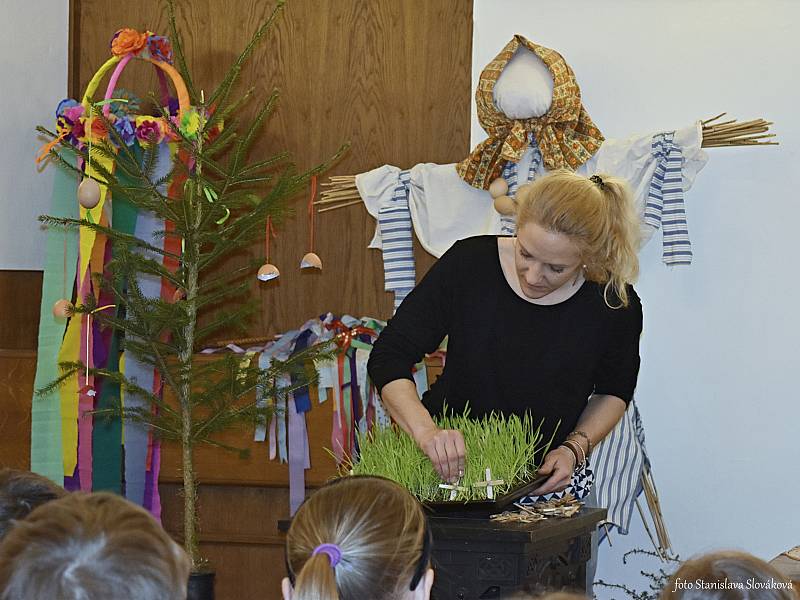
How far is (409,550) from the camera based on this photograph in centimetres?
142

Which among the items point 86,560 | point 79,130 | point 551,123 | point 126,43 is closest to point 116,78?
point 126,43

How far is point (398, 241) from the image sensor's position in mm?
3836

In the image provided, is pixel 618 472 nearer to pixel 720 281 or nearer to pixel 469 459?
pixel 720 281

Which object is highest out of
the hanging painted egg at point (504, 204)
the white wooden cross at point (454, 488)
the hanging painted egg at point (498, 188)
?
the hanging painted egg at point (498, 188)

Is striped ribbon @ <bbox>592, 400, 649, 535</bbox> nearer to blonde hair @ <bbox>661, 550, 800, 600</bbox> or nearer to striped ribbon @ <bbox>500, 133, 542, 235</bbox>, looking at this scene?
striped ribbon @ <bbox>500, 133, 542, 235</bbox>

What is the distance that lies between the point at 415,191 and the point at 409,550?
256 cm

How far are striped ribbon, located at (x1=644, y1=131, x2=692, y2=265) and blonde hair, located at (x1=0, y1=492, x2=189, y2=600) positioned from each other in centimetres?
264

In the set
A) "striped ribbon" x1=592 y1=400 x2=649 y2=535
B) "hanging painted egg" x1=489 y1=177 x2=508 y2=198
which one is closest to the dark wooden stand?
"striped ribbon" x1=592 y1=400 x2=649 y2=535

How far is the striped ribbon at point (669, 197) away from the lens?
3508 millimetres

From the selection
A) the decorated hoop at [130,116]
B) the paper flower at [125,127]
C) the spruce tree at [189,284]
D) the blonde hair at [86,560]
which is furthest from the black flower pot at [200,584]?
the blonde hair at [86,560]

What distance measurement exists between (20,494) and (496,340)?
1.21 m

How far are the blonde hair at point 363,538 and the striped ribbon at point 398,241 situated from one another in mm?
2354

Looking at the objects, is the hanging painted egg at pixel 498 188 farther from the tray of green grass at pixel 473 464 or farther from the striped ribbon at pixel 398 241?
the tray of green grass at pixel 473 464

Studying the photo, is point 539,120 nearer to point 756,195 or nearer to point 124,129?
point 756,195
